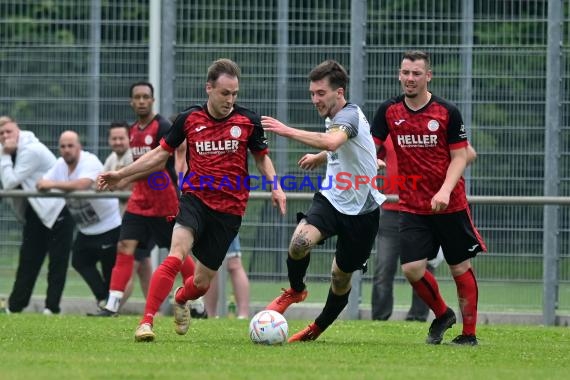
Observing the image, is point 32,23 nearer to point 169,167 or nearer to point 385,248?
point 169,167

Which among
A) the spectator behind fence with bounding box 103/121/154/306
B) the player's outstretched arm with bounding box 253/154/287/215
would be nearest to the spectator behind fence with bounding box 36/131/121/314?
the spectator behind fence with bounding box 103/121/154/306

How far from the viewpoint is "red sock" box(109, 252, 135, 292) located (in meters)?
13.5

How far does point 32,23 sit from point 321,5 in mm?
3365

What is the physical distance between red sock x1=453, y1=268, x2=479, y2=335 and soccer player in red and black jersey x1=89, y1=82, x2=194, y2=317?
418cm

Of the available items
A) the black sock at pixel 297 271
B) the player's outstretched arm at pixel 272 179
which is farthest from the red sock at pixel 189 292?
the player's outstretched arm at pixel 272 179

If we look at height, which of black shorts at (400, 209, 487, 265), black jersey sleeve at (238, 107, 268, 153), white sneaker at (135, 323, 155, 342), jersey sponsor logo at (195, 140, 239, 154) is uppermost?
black jersey sleeve at (238, 107, 268, 153)

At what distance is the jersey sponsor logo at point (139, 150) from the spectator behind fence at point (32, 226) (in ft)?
5.17

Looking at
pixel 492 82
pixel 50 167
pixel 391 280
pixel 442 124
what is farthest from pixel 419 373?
pixel 50 167

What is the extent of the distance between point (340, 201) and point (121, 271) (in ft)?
14.3

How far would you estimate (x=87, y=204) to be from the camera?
48.4 feet

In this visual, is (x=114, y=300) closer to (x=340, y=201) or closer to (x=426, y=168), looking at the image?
(x=340, y=201)

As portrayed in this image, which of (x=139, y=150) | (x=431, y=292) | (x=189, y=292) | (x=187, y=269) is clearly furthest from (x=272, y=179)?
(x=139, y=150)

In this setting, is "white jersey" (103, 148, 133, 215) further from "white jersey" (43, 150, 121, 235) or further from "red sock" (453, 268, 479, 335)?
"red sock" (453, 268, 479, 335)

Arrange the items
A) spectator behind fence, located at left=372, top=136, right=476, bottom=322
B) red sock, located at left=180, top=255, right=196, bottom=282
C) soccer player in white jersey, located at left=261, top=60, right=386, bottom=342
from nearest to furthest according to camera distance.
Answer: soccer player in white jersey, located at left=261, top=60, right=386, bottom=342 → red sock, located at left=180, top=255, right=196, bottom=282 → spectator behind fence, located at left=372, top=136, right=476, bottom=322
